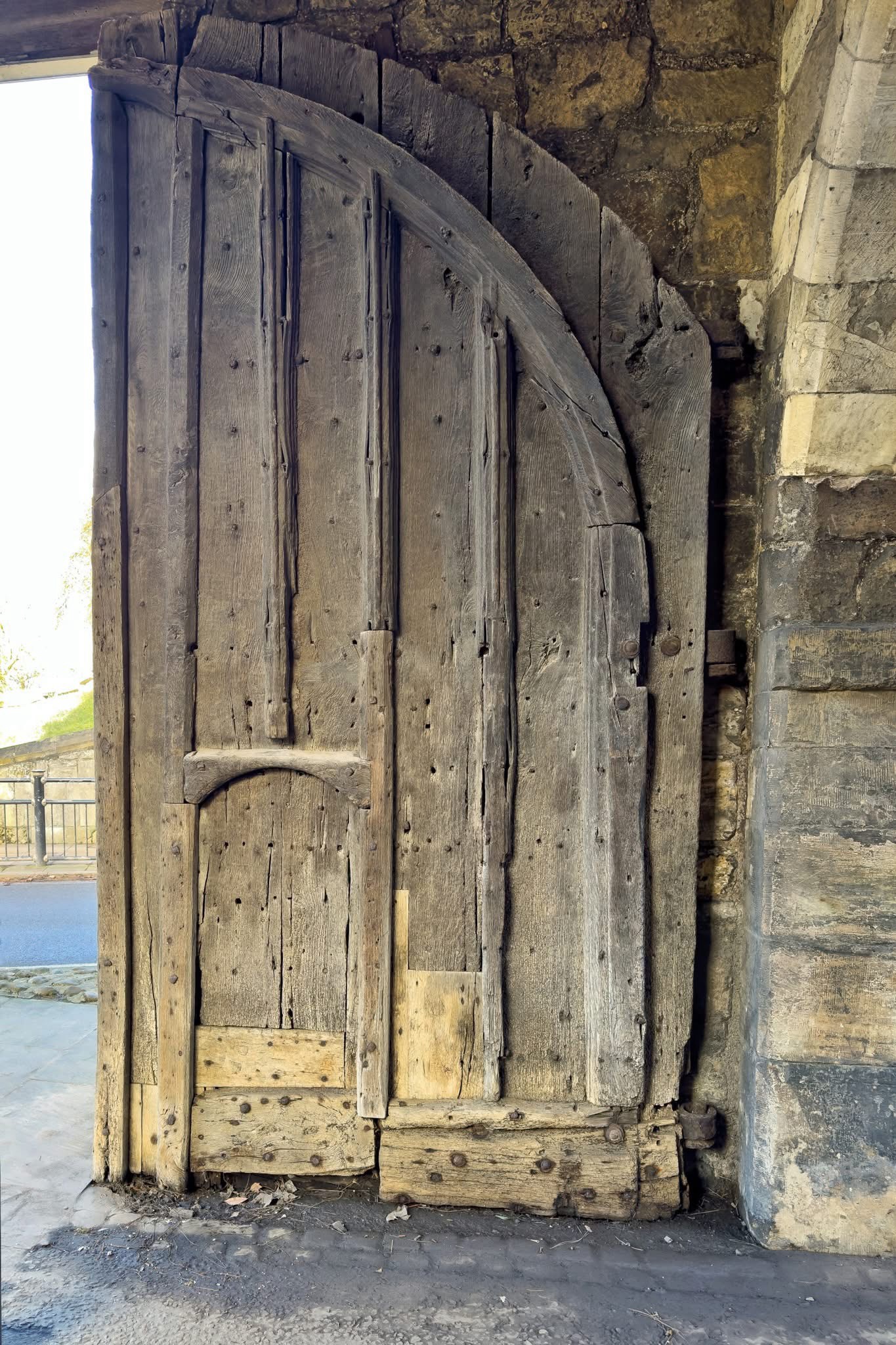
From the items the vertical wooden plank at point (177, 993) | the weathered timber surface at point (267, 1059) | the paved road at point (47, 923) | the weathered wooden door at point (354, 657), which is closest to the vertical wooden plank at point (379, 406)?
the weathered wooden door at point (354, 657)

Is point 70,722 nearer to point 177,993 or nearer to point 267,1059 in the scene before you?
point 177,993

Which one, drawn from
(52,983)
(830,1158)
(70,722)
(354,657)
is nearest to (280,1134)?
(354,657)

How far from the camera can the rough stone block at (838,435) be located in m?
2.12

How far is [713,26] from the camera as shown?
90.0 inches

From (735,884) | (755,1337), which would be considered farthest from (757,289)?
(755,1337)

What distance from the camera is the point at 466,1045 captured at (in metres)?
2.42

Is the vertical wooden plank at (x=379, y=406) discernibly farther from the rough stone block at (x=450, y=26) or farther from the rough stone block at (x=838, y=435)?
the rough stone block at (x=838, y=435)

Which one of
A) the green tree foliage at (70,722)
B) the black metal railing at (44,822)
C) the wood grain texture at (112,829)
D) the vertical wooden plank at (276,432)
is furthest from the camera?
the green tree foliage at (70,722)

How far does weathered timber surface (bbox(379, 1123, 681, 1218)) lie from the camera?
7.72ft

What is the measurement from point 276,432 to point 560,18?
1.42m

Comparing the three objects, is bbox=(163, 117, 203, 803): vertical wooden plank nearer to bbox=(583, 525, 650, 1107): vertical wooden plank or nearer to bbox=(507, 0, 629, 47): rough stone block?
bbox=(507, 0, 629, 47): rough stone block

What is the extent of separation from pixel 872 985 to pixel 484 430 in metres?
1.87

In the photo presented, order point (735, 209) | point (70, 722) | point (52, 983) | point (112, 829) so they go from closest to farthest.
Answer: point (735, 209) < point (112, 829) < point (52, 983) < point (70, 722)

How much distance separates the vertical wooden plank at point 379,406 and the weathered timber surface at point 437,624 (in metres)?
0.04
